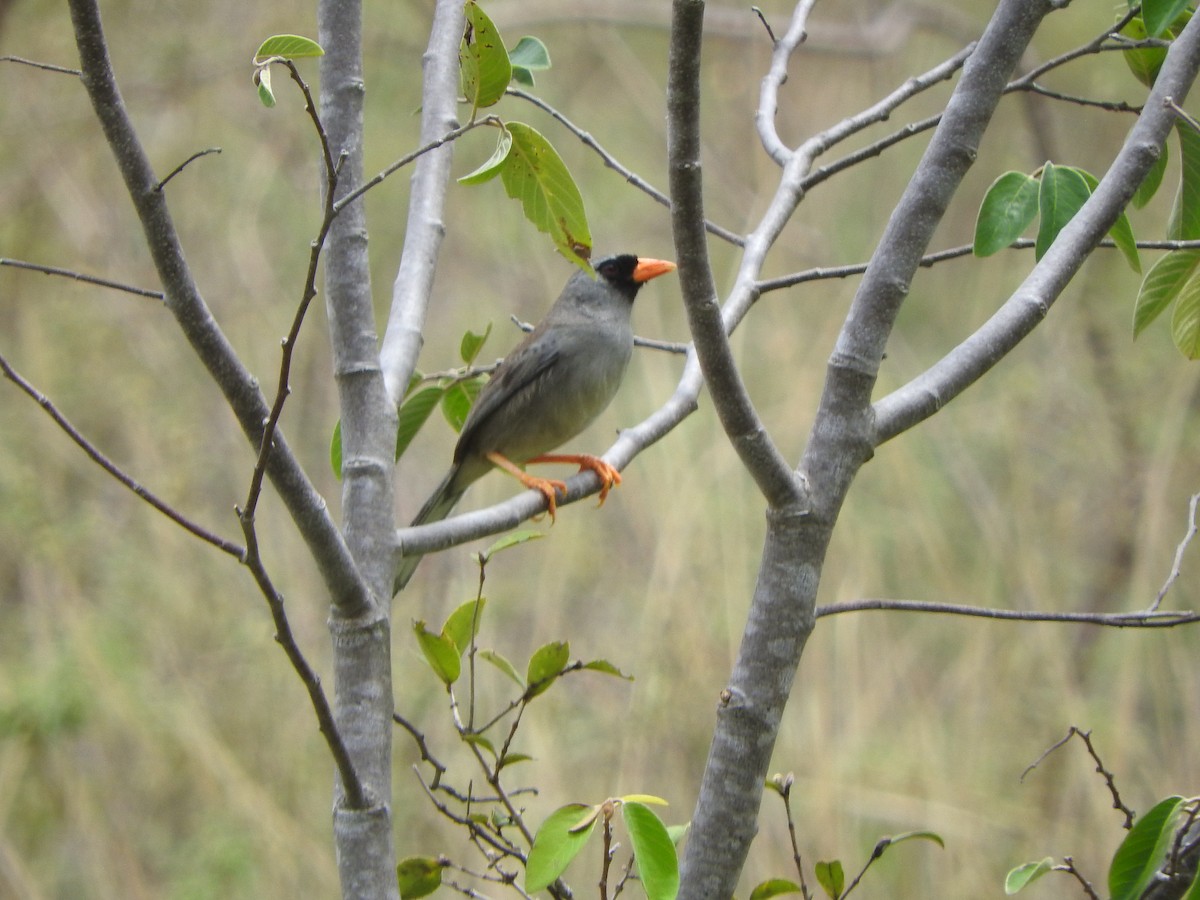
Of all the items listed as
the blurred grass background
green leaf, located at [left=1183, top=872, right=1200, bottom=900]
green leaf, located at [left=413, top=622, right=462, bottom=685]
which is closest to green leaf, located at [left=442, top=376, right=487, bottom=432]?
green leaf, located at [left=413, top=622, right=462, bottom=685]

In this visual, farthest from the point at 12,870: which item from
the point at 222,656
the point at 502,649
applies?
the point at 502,649

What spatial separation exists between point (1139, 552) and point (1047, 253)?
4.29m

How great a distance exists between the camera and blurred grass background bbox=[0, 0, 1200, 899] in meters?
5.49

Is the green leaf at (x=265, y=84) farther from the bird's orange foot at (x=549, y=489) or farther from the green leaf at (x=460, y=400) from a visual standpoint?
the green leaf at (x=460, y=400)

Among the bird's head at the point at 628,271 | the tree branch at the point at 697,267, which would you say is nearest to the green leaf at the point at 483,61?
the tree branch at the point at 697,267

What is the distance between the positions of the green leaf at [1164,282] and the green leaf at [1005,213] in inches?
11.8

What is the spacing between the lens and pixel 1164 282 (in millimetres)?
2152

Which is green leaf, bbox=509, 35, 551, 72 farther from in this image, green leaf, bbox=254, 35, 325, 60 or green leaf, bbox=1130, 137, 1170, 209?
green leaf, bbox=1130, 137, 1170, 209

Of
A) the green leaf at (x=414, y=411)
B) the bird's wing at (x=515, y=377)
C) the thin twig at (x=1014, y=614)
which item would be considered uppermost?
the bird's wing at (x=515, y=377)

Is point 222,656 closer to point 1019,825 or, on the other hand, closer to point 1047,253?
point 1019,825

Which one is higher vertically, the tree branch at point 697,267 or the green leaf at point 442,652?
the tree branch at point 697,267

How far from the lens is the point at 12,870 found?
5.42m

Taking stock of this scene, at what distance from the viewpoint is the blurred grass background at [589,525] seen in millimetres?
5492

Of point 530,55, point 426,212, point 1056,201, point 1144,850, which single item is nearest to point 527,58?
point 530,55
